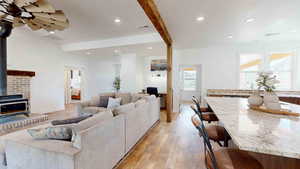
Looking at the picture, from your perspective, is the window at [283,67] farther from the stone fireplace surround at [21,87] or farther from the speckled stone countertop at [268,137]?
the stone fireplace surround at [21,87]

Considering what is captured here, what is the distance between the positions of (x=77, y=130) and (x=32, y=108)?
4744 millimetres

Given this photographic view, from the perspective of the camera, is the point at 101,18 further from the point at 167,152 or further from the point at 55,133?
the point at 167,152

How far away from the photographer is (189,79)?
8000mm

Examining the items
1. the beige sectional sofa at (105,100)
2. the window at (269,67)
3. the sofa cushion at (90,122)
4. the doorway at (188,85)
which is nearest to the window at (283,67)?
the window at (269,67)

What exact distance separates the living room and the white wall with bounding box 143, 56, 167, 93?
5 cm

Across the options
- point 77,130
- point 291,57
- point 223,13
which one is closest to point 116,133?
point 77,130

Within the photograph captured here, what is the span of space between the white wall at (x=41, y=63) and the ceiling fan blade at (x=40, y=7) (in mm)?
3253

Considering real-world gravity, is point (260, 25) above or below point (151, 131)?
above

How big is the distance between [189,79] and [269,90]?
611 cm

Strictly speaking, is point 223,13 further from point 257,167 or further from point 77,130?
point 77,130

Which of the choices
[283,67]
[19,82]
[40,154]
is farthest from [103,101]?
[283,67]

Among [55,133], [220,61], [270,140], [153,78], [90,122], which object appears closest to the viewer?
[270,140]

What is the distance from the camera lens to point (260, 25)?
3.66m

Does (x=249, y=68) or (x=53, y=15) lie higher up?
(x=53, y=15)
